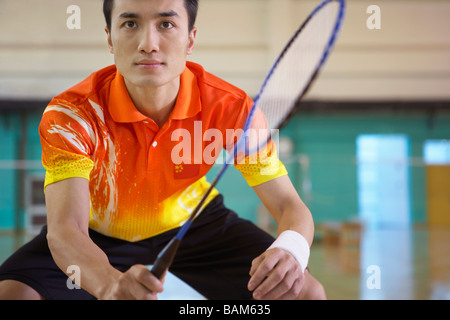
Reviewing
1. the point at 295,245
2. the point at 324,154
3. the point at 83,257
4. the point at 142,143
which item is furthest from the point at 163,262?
the point at 324,154

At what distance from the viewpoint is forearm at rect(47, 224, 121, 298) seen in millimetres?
945

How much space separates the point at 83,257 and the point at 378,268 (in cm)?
288

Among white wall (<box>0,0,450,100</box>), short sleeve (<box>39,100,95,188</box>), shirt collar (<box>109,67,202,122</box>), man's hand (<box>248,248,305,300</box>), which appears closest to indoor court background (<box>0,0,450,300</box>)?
white wall (<box>0,0,450,100</box>)

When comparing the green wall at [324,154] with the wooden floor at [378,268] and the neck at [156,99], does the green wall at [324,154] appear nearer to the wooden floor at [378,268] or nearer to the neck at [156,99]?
the wooden floor at [378,268]

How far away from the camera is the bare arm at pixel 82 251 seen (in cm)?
84

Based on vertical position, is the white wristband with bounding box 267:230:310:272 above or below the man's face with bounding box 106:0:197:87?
below

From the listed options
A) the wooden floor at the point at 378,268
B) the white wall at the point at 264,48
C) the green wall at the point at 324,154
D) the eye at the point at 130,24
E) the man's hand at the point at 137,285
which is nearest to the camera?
the man's hand at the point at 137,285

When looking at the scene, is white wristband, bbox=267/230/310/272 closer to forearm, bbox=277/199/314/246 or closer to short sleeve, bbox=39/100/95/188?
forearm, bbox=277/199/314/246

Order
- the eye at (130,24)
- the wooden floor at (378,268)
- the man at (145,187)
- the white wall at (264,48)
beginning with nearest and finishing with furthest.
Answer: the man at (145,187)
the eye at (130,24)
the wooden floor at (378,268)
the white wall at (264,48)

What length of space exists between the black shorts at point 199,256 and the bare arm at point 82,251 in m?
0.31

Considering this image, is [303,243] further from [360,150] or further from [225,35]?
[360,150]

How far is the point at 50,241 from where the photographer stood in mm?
1037

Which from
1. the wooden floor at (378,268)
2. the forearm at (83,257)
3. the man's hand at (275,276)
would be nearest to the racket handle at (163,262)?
the forearm at (83,257)
